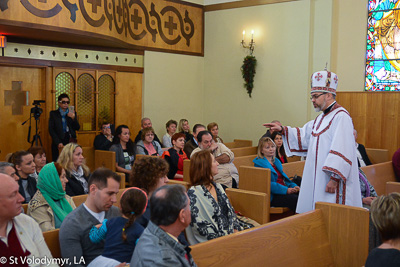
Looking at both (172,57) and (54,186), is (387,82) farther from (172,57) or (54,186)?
(54,186)

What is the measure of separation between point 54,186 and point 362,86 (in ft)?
22.3

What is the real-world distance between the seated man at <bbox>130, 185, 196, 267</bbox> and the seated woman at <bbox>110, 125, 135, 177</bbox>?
4.36 m

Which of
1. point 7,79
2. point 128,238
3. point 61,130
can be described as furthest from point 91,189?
point 7,79

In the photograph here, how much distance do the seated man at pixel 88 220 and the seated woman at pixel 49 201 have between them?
1.67ft

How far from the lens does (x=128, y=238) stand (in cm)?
246

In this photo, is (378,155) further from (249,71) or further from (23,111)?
(23,111)

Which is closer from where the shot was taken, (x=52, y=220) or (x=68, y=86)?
(x=52, y=220)

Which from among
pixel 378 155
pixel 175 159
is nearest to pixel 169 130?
pixel 175 159

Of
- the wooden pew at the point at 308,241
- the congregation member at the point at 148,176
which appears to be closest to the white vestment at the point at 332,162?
the wooden pew at the point at 308,241

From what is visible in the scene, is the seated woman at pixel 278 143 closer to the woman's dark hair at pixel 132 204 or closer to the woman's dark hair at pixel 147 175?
the woman's dark hair at pixel 147 175

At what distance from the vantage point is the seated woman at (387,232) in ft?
6.88

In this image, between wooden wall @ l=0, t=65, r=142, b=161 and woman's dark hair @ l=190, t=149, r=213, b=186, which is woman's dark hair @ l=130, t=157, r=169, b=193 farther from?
wooden wall @ l=0, t=65, r=142, b=161

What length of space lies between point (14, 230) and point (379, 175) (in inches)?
190

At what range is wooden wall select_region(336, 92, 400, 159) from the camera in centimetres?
819
